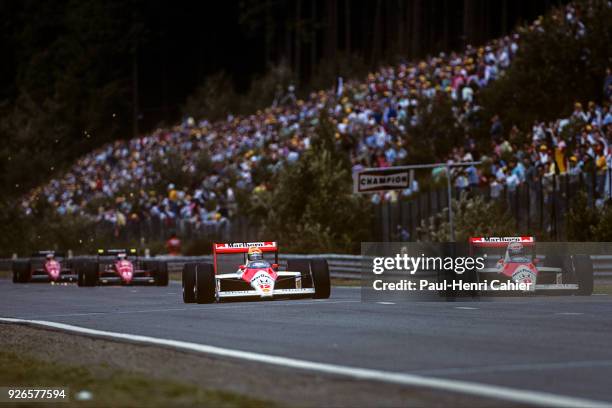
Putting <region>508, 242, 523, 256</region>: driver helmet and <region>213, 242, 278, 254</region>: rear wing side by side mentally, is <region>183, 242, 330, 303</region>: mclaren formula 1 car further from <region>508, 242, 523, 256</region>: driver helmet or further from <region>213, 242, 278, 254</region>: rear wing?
<region>508, 242, 523, 256</region>: driver helmet

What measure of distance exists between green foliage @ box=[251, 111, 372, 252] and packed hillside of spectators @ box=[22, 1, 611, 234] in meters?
1.07

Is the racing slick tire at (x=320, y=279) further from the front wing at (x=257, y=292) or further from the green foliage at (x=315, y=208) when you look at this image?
the green foliage at (x=315, y=208)

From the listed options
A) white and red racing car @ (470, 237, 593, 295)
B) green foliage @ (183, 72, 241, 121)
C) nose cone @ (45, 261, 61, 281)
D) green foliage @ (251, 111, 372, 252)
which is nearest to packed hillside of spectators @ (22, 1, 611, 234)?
green foliage @ (251, 111, 372, 252)

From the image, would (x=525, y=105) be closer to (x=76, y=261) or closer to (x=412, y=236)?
(x=412, y=236)

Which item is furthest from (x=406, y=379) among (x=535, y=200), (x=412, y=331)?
(x=535, y=200)

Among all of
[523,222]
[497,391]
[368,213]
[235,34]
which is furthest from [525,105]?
[235,34]

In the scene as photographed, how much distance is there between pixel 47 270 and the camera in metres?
35.1

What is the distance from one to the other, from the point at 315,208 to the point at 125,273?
8192mm

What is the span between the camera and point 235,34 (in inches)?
3430

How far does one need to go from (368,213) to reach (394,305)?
705 inches

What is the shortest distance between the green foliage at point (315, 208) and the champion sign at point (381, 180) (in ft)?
30.0

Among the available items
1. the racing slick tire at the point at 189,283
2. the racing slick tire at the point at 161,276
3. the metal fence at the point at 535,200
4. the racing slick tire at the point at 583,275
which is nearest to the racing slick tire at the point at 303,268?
the racing slick tire at the point at 189,283

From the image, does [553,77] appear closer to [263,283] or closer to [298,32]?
[263,283]

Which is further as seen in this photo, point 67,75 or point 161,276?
point 67,75
